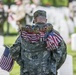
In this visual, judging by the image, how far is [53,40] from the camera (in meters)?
7.89

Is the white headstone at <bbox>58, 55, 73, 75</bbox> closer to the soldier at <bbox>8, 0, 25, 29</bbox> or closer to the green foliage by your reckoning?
the soldier at <bbox>8, 0, 25, 29</bbox>

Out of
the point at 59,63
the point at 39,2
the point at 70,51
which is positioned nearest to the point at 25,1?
the point at 39,2

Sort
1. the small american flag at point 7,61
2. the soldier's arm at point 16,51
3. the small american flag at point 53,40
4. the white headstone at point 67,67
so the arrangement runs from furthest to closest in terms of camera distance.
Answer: the white headstone at point 67,67 < the small american flag at point 7,61 < the soldier's arm at point 16,51 < the small american flag at point 53,40

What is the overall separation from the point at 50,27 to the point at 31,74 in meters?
0.75

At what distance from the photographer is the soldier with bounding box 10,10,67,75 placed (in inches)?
310

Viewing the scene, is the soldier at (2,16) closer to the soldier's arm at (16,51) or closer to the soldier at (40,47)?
the soldier's arm at (16,51)

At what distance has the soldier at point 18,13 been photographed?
22859 mm

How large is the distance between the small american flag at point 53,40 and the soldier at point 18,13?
1489 centimetres

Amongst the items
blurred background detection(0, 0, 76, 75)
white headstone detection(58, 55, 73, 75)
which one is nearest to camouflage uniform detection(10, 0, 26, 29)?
blurred background detection(0, 0, 76, 75)

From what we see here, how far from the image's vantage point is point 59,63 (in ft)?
26.4

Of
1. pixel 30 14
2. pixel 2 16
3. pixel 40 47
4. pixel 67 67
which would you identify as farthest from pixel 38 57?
pixel 30 14

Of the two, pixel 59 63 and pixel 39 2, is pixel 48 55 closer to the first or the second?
pixel 59 63

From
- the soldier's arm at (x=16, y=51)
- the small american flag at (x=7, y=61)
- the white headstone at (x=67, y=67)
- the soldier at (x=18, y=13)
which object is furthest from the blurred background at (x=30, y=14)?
the soldier's arm at (x=16, y=51)

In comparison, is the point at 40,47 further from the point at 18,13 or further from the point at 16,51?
the point at 18,13
